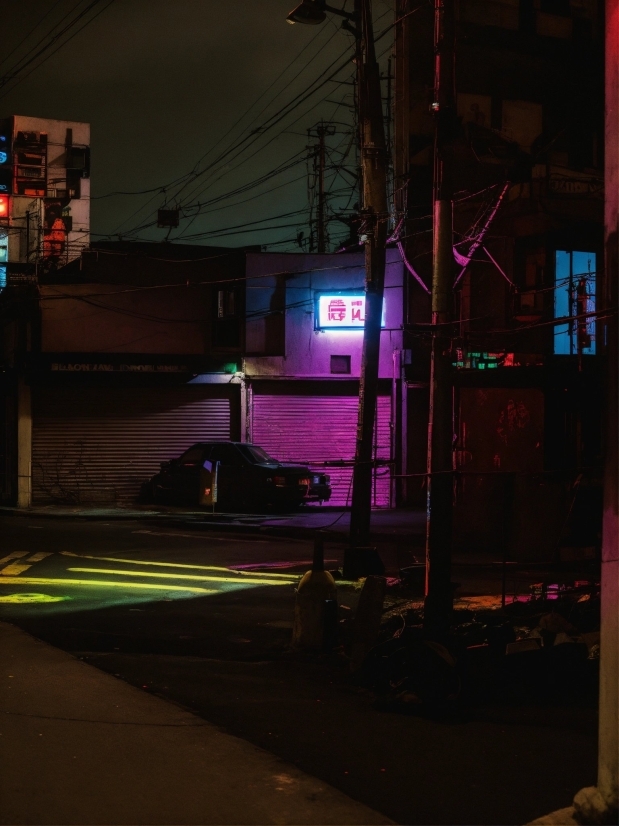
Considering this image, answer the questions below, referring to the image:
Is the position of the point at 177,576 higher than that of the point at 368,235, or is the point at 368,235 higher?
the point at 368,235

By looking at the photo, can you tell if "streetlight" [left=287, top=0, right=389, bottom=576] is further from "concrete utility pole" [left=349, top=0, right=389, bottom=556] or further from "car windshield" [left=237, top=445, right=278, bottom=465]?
"car windshield" [left=237, top=445, right=278, bottom=465]

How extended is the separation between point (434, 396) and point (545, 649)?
3.79 metres

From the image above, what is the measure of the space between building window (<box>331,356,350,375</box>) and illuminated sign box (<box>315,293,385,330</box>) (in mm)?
988

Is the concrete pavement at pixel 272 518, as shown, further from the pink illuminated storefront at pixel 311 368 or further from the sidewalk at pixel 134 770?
the sidewalk at pixel 134 770

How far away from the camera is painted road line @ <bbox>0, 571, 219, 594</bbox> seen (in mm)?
13562

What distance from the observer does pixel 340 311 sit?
2864 centimetres

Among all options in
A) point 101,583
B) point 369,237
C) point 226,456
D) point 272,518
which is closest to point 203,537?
point 272,518

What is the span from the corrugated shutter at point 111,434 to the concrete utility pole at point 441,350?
1881 centimetres

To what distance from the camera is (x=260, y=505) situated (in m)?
25.2

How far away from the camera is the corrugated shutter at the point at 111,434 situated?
94.5 ft

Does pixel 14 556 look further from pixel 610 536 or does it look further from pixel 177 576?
pixel 610 536

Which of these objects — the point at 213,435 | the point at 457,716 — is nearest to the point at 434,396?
the point at 457,716

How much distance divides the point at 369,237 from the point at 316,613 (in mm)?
7465

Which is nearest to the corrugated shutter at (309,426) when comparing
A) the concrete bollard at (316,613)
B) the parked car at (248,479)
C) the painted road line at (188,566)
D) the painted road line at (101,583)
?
the parked car at (248,479)
